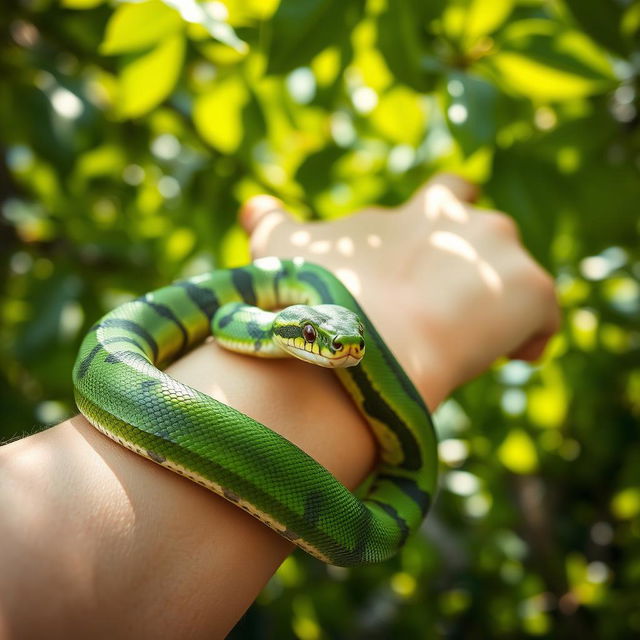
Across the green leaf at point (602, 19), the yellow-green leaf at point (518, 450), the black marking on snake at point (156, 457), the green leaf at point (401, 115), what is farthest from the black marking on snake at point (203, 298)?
Answer: the yellow-green leaf at point (518, 450)

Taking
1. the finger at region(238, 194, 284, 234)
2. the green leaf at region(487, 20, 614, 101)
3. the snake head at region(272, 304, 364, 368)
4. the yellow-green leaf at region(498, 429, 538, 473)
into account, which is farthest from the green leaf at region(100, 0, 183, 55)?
the yellow-green leaf at region(498, 429, 538, 473)

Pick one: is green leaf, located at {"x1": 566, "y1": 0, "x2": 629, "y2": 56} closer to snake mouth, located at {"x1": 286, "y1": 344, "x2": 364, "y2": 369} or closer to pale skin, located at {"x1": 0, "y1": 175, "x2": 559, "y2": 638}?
pale skin, located at {"x1": 0, "y1": 175, "x2": 559, "y2": 638}

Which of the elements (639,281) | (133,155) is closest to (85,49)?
(133,155)

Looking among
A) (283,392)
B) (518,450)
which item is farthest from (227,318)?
(518,450)

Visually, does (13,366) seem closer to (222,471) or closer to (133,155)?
(133,155)

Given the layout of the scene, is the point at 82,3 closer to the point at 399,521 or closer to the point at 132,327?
the point at 132,327
